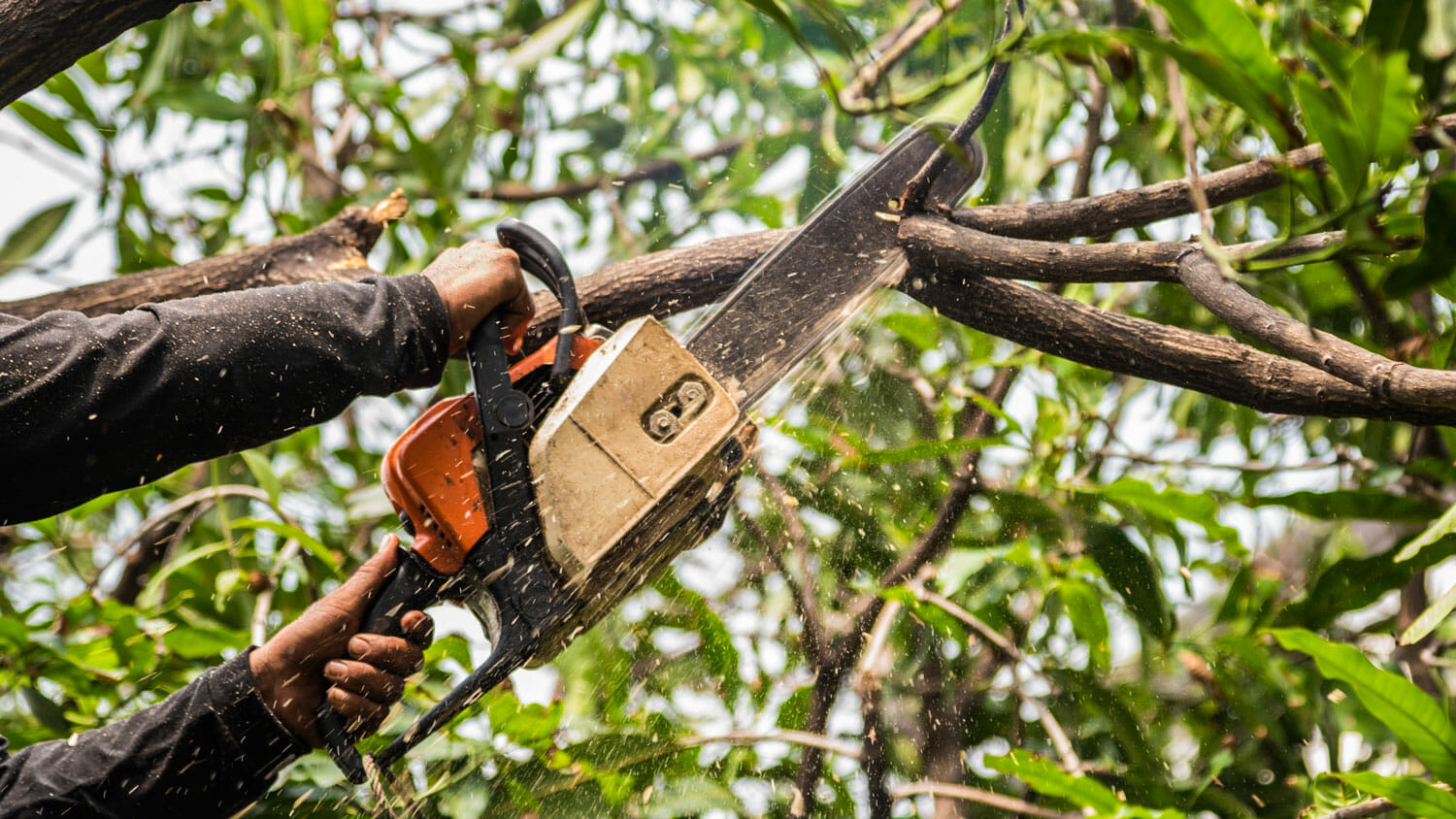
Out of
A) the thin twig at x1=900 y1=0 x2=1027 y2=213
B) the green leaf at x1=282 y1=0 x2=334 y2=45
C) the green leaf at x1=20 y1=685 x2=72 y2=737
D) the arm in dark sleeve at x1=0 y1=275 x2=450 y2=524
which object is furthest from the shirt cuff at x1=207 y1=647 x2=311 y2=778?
the green leaf at x1=282 y1=0 x2=334 y2=45

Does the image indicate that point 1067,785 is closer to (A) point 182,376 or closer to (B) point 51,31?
(A) point 182,376

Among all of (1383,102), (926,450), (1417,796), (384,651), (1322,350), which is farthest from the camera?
(926,450)

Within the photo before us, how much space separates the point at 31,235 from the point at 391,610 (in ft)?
4.52

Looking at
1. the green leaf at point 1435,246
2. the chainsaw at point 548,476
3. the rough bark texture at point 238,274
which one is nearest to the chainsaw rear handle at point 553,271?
the chainsaw at point 548,476

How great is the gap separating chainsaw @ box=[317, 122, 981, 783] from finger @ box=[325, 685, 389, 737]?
0.02 meters

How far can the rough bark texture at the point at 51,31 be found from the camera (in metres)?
0.86

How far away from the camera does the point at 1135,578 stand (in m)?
1.52

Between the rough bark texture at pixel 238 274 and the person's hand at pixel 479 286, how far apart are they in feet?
1.28

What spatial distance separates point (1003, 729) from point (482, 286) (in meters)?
1.29

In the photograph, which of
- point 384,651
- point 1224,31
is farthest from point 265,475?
point 1224,31

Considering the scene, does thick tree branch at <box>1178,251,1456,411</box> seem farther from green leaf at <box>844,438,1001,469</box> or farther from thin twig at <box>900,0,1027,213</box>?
green leaf at <box>844,438,1001,469</box>

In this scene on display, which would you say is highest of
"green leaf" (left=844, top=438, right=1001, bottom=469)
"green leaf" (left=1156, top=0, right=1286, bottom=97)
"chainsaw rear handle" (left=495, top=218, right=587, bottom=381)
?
"chainsaw rear handle" (left=495, top=218, right=587, bottom=381)

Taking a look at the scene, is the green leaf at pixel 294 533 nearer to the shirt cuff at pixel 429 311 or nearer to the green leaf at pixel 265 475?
the green leaf at pixel 265 475

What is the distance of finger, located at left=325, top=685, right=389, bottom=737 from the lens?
1.07 meters
